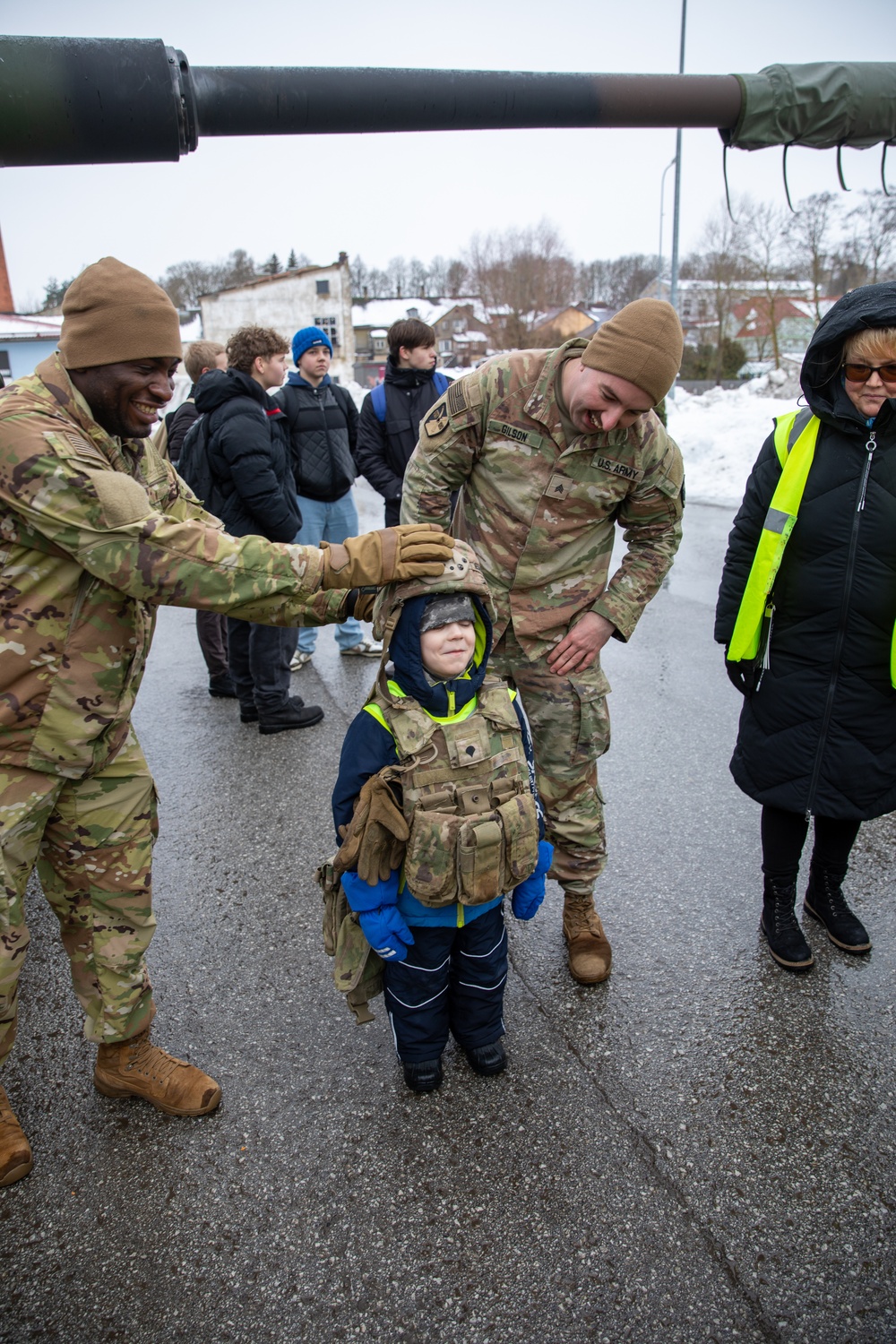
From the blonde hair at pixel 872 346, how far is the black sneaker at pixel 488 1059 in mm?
2383

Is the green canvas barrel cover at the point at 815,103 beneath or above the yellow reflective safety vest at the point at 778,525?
above

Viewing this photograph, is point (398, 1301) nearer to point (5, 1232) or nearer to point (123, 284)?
point (5, 1232)

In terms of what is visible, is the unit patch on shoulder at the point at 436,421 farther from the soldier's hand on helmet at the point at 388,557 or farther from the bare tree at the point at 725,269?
the bare tree at the point at 725,269

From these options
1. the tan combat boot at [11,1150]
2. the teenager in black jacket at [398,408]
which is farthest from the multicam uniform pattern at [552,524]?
the teenager in black jacket at [398,408]

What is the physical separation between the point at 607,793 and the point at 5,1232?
2.99 meters

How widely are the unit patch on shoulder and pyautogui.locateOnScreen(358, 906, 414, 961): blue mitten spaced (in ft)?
4.95

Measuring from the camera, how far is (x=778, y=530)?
2812 millimetres

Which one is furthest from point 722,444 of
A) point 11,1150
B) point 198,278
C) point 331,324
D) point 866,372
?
point 198,278

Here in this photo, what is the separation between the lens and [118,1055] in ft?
8.29

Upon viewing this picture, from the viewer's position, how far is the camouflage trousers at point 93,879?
7.04 ft

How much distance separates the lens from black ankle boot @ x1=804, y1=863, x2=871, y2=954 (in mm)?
3082

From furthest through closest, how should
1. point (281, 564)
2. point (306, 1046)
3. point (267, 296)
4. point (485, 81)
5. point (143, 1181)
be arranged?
point (267, 296)
point (306, 1046)
point (143, 1181)
point (281, 564)
point (485, 81)

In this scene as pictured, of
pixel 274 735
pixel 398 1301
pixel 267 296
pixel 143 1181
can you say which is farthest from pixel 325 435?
pixel 267 296

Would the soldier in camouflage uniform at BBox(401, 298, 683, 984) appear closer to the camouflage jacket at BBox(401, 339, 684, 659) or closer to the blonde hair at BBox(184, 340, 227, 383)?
the camouflage jacket at BBox(401, 339, 684, 659)
